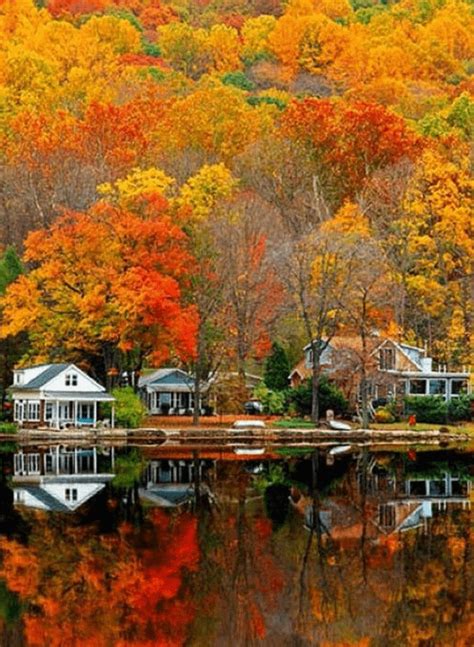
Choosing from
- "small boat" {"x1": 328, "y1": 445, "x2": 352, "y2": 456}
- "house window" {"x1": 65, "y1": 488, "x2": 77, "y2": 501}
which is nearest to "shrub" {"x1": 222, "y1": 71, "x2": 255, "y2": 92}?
"small boat" {"x1": 328, "y1": 445, "x2": 352, "y2": 456}

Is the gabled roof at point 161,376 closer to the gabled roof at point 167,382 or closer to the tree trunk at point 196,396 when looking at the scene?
the gabled roof at point 167,382

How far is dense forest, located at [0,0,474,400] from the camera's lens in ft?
216

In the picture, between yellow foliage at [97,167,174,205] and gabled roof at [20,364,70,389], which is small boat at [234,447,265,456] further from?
yellow foliage at [97,167,174,205]

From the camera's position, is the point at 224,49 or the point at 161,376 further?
the point at 224,49

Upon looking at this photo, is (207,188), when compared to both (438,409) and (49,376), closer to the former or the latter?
(49,376)

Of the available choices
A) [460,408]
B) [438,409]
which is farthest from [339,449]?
[460,408]

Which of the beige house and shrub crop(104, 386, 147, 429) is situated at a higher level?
the beige house

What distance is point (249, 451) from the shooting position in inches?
2165

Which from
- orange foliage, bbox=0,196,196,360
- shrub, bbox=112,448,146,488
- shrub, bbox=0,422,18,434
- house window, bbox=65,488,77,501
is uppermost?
orange foliage, bbox=0,196,196,360

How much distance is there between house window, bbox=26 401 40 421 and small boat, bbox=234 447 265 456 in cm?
1261

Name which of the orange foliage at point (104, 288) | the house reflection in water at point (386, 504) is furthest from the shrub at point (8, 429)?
the house reflection in water at point (386, 504)

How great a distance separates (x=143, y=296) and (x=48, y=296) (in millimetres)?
5969

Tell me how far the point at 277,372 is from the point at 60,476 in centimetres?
2921

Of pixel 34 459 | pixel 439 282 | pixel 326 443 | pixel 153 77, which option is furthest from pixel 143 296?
pixel 153 77
